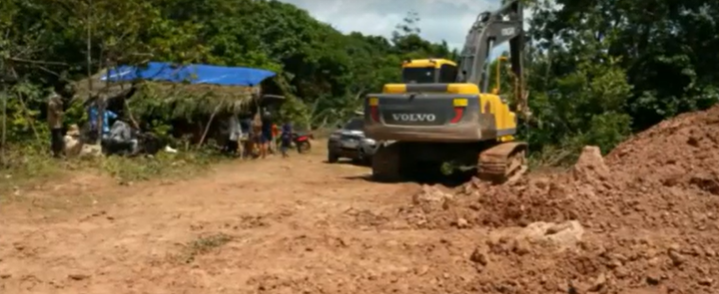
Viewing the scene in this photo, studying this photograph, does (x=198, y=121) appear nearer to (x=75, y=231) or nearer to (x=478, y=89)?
(x=478, y=89)

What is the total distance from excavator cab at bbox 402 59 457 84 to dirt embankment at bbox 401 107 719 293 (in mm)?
4563

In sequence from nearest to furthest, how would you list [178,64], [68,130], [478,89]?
[478,89] < [68,130] < [178,64]

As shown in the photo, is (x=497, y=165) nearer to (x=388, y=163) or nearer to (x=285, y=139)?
(x=388, y=163)

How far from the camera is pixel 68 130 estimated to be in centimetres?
1984

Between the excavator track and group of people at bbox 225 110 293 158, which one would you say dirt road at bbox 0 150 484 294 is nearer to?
the excavator track

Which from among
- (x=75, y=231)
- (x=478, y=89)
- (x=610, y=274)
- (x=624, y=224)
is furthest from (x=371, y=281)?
(x=478, y=89)

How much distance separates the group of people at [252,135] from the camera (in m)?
23.1

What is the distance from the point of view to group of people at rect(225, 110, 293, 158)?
23141 millimetres

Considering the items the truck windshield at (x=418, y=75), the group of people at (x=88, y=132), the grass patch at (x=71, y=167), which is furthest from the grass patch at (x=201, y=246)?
Answer: the group of people at (x=88, y=132)

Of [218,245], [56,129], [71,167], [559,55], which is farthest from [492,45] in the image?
[559,55]

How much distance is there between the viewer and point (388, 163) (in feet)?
55.2

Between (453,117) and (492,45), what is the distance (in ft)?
8.76

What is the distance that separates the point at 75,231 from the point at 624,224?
220 inches

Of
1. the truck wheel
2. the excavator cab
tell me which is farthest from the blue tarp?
the excavator cab
